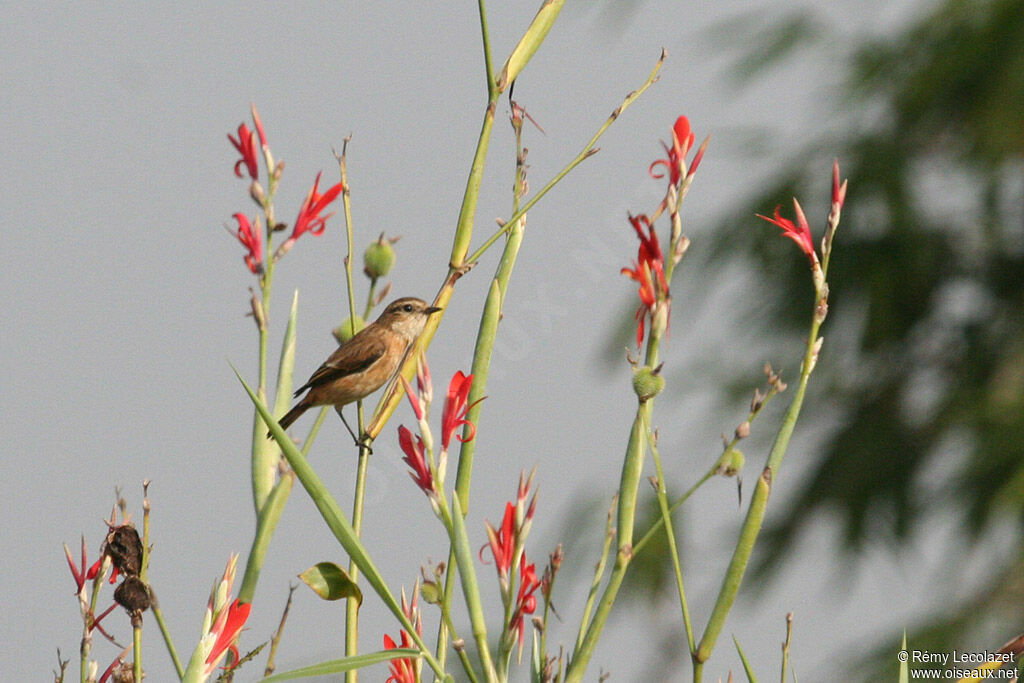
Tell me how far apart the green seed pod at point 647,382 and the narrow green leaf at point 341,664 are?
201 millimetres

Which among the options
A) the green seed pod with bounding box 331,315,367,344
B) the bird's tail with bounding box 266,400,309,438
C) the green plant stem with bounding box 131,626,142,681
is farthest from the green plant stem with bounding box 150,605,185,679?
the bird's tail with bounding box 266,400,309,438

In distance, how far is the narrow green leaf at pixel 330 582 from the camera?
62 cm

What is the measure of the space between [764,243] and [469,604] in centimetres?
313

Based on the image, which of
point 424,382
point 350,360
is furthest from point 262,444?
point 350,360

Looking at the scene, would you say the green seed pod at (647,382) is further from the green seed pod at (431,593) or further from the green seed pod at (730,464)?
the green seed pod at (431,593)

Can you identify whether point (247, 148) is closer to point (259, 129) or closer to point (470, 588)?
point (259, 129)

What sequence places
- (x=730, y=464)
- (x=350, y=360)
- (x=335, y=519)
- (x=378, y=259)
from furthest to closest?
(x=350, y=360) → (x=378, y=259) → (x=730, y=464) → (x=335, y=519)

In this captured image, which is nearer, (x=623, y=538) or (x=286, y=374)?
(x=623, y=538)

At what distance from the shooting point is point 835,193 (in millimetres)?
677

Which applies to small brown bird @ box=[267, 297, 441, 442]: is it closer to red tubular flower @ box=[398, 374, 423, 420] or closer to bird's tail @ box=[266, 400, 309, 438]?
bird's tail @ box=[266, 400, 309, 438]

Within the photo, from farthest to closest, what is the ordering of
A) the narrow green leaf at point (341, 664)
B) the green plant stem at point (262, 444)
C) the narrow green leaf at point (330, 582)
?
the green plant stem at point (262, 444), the narrow green leaf at point (330, 582), the narrow green leaf at point (341, 664)

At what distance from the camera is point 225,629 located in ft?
2.03

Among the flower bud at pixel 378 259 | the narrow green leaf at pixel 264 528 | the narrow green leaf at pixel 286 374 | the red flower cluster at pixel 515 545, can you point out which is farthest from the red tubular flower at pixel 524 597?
the flower bud at pixel 378 259

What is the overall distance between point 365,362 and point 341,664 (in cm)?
113
